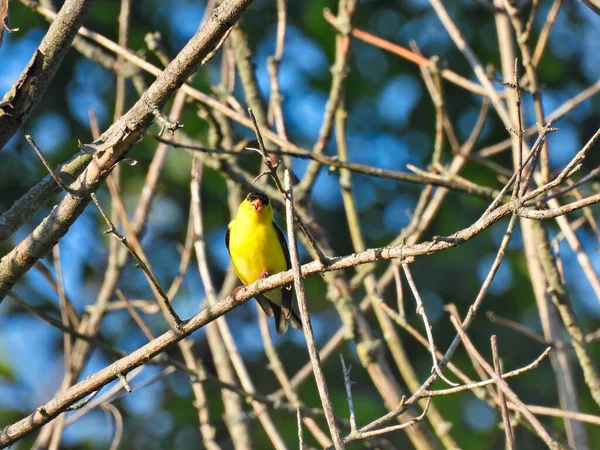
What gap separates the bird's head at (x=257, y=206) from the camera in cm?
580

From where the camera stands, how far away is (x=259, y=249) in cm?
579

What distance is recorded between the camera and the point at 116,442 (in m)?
4.50

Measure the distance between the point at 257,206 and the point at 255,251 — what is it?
31 cm

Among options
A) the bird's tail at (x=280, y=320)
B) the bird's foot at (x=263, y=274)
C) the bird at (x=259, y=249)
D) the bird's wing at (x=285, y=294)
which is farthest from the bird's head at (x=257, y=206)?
the bird's tail at (x=280, y=320)

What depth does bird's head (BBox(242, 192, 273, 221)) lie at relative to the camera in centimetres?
580

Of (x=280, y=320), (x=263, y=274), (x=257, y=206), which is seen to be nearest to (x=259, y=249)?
(x=263, y=274)

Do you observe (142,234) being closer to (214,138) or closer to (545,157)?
(214,138)

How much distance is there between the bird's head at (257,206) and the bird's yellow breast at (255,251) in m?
0.06

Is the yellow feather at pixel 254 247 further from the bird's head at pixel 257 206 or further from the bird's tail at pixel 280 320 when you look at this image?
the bird's tail at pixel 280 320

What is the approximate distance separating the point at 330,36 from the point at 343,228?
8.18 feet

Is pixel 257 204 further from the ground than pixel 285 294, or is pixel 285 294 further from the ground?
pixel 257 204

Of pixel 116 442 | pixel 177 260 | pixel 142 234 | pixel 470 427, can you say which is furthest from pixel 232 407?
pixel 177 260

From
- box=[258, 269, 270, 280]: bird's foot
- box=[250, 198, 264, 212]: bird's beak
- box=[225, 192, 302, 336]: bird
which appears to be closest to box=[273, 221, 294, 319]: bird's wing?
box=[225, 192, 302, 336]: bird

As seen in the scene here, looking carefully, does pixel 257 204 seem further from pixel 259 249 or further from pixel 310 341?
pixel 310 341
